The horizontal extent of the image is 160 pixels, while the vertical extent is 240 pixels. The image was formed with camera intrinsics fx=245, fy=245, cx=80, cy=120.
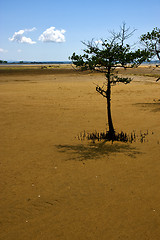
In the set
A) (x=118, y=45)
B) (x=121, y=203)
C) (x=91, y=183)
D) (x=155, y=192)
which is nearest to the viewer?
(x=121, y=203)

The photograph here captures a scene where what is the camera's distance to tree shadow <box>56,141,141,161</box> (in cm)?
1024

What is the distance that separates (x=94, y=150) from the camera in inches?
430

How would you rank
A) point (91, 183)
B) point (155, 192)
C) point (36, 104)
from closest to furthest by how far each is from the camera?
point (155, 192) < point (91, 183) < point (36, 104)

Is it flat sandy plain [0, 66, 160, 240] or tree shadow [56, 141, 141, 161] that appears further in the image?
tree shadow [56, 141, 141, 161]

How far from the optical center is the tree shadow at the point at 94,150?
33.6ft

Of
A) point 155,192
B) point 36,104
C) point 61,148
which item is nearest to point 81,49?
point 61,148

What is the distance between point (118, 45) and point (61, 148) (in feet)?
17.5

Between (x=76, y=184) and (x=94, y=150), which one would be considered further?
(x=94, y=150)

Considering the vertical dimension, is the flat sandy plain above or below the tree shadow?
below

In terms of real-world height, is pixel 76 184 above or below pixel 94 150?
below

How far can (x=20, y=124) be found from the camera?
15789mm

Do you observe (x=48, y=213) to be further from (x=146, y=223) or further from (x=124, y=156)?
(x=124, y=156)

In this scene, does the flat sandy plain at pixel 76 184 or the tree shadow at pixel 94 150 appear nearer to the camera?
the flat sandy plain at pixel 76 184

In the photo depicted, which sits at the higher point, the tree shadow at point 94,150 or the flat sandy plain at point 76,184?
the tree shadow at point 94,150
